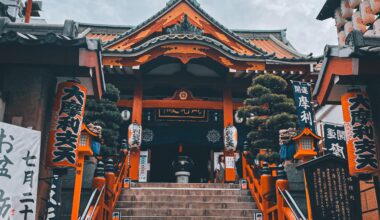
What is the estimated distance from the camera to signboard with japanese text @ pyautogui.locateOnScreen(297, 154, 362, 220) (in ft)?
22.5

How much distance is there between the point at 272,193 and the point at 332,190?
266 cm

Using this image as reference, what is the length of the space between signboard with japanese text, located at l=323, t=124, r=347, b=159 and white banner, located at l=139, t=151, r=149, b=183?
8.04 metres

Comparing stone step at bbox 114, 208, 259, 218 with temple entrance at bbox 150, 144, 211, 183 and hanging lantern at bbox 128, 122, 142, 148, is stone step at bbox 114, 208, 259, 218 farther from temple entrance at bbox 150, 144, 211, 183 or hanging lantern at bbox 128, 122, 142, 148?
temple entrance at bbox 150, 144, 211, 183

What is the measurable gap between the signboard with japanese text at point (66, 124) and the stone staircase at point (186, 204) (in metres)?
4.17

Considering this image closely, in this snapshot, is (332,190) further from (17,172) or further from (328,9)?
(328,9)

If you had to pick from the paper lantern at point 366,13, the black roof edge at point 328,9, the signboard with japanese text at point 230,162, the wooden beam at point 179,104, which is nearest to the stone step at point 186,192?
the signboard with japanese text at point 230,162

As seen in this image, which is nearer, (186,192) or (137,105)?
(186,192)

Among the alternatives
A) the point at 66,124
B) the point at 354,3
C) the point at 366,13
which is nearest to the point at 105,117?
the point at 66,124

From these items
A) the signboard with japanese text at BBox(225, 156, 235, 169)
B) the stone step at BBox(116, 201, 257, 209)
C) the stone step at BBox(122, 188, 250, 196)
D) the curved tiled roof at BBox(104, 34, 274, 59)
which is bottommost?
the stone step at BBox(116, 201, 257, 209)

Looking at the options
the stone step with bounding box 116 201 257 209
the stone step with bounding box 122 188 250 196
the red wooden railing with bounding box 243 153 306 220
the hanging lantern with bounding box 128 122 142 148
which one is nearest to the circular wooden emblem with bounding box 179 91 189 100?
the hanging lantern with bounding box 128 122 142 148

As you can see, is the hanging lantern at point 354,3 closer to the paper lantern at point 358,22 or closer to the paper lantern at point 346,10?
the paper lantern at point 358,22

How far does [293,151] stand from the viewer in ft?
33.9

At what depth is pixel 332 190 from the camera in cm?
701

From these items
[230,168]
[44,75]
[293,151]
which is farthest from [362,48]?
[230,168]
